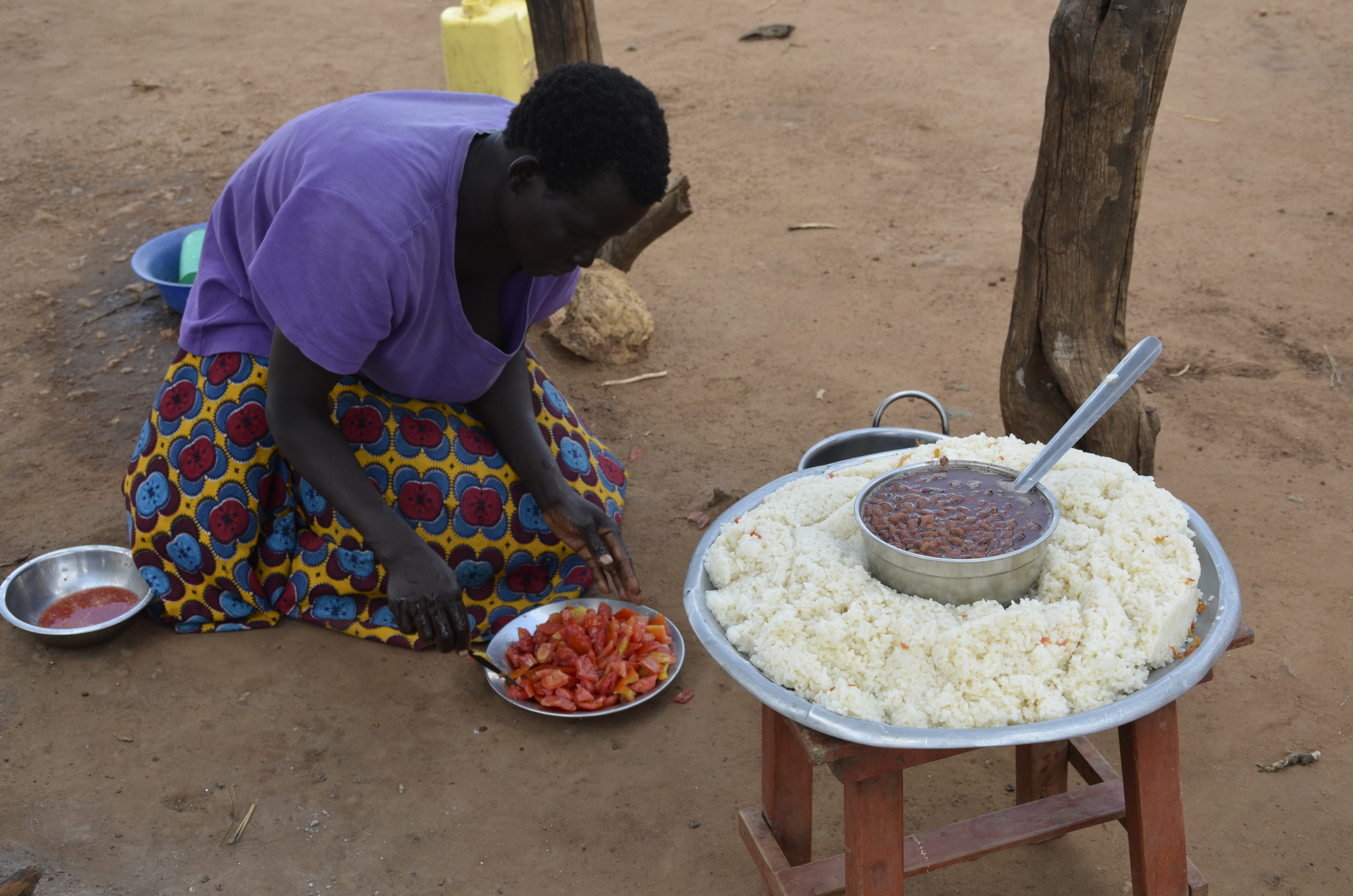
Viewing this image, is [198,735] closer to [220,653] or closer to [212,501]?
[220,653]

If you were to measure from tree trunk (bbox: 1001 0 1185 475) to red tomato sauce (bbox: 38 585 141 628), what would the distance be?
2546mm

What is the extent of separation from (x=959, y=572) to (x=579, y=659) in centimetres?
126

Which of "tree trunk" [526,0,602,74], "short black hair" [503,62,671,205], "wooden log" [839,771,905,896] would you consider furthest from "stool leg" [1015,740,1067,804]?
"tree trunk" [526,0,602,74]

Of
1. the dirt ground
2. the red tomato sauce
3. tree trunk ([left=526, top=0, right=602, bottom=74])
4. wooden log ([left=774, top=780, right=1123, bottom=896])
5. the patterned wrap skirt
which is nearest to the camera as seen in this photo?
wooden log ([left=774, top=780, right=1123, bottom=896])

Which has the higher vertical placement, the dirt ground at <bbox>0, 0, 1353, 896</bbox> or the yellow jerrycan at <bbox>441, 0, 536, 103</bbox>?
the yellow jerrycan at <bbox>441, 0, 536, 103</bbox>

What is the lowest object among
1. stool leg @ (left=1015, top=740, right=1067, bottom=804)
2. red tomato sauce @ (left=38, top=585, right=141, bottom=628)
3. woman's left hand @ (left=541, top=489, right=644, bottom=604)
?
stool leg @ (left=1015, top=740, right=1067, bottom=804)

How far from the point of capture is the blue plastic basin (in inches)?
169

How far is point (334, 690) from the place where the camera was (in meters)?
2.78

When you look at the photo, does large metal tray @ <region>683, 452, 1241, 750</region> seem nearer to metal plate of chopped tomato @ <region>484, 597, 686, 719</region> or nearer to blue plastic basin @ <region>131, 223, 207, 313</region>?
metal plate of chopped tomato @ <region>484, 597, 686, 719</region>

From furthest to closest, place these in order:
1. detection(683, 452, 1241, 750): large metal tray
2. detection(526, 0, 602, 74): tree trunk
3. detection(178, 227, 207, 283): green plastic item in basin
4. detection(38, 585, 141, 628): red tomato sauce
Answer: detection(178, 227, 207, 283): green plastic item in basin < detection(526, 0, 602, 74): tree trunk < detection(38, 585, 141, 628): red tomato sauce < detection(683, 452, 1241, 750): large metal tray

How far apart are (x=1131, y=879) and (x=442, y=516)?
1796mm

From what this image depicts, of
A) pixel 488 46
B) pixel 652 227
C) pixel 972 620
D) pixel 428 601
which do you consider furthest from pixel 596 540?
pixel 488 46

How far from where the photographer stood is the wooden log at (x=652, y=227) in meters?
4.13

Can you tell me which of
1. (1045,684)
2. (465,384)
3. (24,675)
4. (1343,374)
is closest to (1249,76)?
(1343,374)
